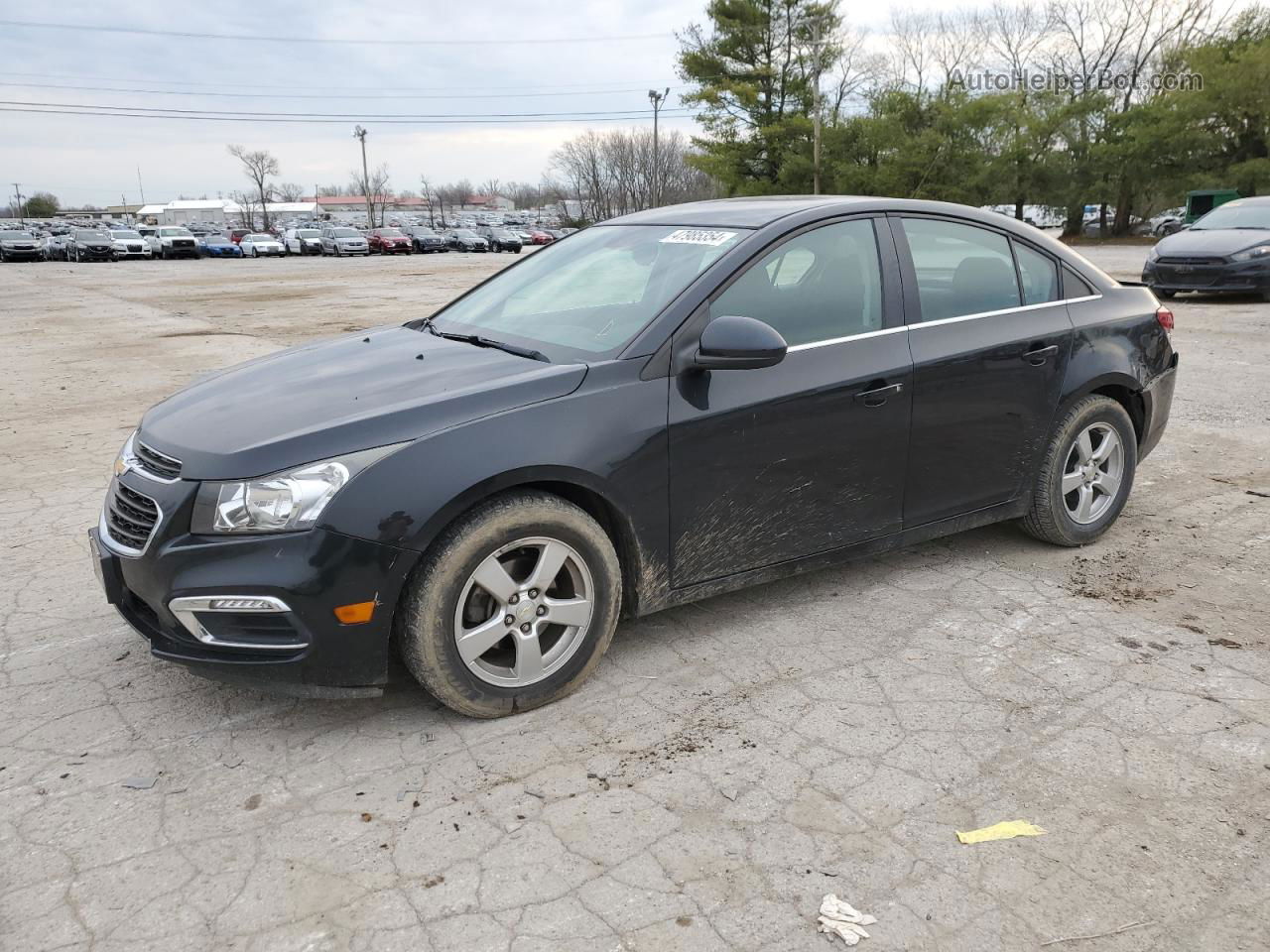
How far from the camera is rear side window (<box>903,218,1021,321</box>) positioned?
157 inches

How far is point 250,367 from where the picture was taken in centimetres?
387

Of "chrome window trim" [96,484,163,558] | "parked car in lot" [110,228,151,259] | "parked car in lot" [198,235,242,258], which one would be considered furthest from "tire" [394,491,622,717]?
"parked car in lot" [198,235,242,258]

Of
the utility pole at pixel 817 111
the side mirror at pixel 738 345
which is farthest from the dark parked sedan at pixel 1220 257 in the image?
the utility pole at pixel 817 111

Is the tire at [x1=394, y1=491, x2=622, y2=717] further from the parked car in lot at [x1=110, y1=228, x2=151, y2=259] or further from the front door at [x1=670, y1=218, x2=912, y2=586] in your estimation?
the parked car in lot at [x1=110, y1=228, x2=151, y2=259]

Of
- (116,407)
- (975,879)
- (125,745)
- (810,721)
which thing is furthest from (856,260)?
(116,407)

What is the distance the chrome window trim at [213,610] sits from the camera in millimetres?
2771

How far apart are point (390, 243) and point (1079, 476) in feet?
154

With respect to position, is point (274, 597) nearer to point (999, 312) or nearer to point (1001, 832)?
point (1001, 832)

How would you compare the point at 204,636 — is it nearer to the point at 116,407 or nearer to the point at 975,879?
the point at 975,879

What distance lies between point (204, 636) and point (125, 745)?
0.54 metres

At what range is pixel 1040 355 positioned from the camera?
423cm

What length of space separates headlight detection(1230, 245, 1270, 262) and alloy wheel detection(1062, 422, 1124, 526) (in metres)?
11.8

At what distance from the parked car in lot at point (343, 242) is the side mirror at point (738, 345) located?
45.4m

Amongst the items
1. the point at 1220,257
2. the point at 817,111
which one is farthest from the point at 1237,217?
the point at 817,111
